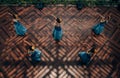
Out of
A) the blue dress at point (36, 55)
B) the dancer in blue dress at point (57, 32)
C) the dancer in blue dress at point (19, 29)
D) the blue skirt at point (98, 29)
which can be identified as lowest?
the blue skirt at point (98, 29)

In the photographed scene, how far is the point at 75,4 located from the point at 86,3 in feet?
1.74

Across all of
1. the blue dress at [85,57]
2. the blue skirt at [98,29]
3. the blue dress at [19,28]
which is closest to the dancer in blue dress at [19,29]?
the blue dress at [19,28]

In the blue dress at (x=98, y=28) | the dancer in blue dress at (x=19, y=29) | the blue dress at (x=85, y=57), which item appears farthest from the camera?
the blue dress at (x=98, y=28)

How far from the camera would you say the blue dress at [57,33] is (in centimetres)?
666

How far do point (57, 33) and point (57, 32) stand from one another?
54 mm

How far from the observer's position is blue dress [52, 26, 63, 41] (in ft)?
21.9

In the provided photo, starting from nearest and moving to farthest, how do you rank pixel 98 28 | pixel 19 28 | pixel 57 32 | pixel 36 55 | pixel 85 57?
1. pixel 36 55
2. pixel 85 57
3. pixel 57 32
4. pixel 19 28
5. pixel 98 28

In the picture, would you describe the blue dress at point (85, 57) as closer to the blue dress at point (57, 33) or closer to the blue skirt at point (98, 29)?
the blue dress at point (57, 33)

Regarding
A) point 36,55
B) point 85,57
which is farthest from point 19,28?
point 85,57

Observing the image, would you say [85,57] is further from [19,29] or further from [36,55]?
[19,29]

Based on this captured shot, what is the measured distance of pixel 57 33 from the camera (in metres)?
6.77

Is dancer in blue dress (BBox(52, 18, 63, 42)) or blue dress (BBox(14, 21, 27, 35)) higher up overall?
blue dress (BBox(14, 21, 27, 35))

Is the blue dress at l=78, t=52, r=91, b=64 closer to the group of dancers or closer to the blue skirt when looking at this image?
the group of dancers

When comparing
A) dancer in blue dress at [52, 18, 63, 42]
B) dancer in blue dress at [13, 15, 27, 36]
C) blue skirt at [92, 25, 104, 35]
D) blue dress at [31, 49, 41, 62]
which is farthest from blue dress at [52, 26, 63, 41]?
blue skirt at [92, 25, 104, 35]
